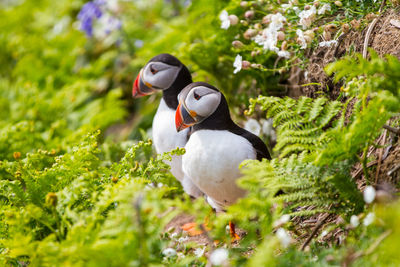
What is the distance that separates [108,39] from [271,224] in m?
5.70

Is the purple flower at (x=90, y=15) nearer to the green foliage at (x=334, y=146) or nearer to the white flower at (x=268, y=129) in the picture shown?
the white flower at (x=268, y=129)

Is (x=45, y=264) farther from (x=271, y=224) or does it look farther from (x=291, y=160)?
(x=291, y=160)

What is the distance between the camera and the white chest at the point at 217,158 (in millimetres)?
2871

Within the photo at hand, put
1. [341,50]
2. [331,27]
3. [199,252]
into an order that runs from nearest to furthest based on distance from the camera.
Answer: [199,252] < [331,27] < [341,50]

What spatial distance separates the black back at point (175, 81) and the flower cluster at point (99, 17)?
2889mm

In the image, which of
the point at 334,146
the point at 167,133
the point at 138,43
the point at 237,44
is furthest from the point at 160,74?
the point at 138,43

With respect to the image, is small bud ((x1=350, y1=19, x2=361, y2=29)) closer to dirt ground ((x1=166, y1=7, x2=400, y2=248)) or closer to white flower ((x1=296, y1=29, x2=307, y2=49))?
dirt ground ((x1=166, y1=7, x2=400, y2=248))

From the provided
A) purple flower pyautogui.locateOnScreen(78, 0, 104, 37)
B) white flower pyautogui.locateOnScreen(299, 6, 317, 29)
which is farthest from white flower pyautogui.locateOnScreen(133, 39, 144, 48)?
white flower pyautogui.locateOnScreen(299, 6, 317, 29)

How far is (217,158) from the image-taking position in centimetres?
287

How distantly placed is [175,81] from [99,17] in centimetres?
310

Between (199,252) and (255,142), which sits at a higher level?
(255,142)

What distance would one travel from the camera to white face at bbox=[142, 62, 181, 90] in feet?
11.8

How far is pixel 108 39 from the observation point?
7.18 meters

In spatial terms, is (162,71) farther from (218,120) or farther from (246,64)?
(218,120)
